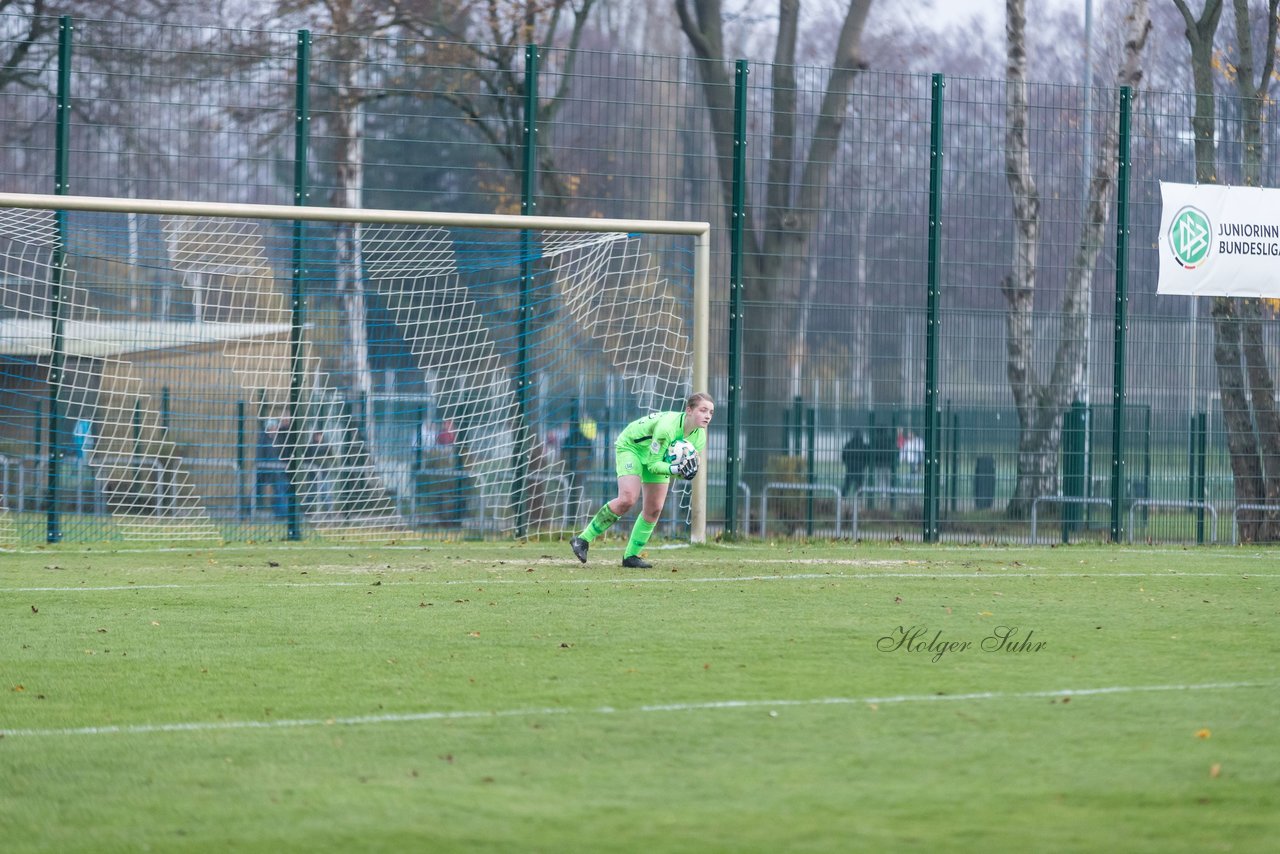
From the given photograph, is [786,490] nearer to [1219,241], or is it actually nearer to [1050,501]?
[1050,501]

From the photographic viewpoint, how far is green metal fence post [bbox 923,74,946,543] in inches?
618

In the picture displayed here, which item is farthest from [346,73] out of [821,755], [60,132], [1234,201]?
[821,755]

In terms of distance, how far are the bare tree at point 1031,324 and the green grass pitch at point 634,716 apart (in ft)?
16.4

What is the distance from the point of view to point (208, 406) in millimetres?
14242

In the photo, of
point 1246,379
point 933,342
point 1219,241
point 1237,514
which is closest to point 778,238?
point 933,342

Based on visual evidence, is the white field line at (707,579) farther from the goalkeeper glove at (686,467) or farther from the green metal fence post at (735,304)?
the green metal fence post at (735,304)

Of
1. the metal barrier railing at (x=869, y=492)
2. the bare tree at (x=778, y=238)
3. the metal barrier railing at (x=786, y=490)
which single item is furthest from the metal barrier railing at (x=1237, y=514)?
the bare tree at (x=778, y=238)

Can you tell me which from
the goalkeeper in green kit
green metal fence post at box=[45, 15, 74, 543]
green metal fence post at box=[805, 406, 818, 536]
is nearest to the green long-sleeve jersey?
the goalkeeper in green kit

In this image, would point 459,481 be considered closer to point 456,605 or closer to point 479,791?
point 456,605

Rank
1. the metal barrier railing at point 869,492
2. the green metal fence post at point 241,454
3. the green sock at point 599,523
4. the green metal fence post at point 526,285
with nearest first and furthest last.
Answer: the green sock at point 599,523 → the green metal fence post at point 241,454 → the green metal fence post at point 526,285 → the metal barrier railing at point 869,492

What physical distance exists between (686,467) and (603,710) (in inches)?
235

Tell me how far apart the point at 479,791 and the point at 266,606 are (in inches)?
198

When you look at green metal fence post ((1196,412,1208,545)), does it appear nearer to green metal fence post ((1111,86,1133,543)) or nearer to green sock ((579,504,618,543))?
green metal fence post ((1111,86,1133,543))

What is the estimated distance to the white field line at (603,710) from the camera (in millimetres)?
5863
